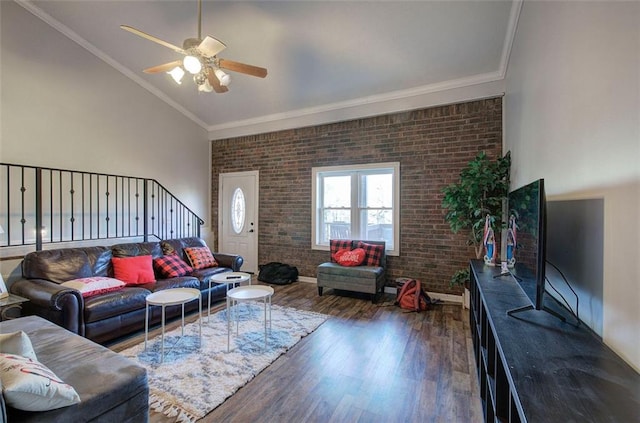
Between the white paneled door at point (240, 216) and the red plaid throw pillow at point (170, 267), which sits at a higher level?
the white paneled door at point (240, 216)

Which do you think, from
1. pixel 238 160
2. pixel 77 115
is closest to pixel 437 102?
pixel 238 160

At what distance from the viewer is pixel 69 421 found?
1173mm

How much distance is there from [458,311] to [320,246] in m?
2.32

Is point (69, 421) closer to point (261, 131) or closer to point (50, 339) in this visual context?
point (50, 339)

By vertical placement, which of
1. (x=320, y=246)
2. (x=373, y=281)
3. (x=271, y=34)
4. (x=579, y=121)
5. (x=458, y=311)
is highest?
(x=271, y=34)

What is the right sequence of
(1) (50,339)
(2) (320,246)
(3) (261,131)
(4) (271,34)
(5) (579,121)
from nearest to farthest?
(5) (579,121), (1) (50,339), (4) (271,34), (2) (320,246), (3) (261,131)

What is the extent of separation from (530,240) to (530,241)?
2cm

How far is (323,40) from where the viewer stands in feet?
11.1

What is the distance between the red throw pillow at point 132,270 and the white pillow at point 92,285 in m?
0.28

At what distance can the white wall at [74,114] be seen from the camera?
3455mm

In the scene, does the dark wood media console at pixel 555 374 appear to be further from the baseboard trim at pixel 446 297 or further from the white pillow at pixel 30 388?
the baseboard trim at pixel 446 297

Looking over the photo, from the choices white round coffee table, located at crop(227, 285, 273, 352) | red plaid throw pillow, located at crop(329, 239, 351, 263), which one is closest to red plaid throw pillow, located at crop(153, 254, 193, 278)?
white round coffee table, located at crop(227, 285, 273, 352)

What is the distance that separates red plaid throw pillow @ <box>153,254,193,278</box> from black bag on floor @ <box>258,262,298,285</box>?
1459 mm

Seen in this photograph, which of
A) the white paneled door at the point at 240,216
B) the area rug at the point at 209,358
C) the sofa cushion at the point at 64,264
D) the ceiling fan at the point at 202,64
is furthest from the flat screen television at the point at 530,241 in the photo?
the white paneled door at the point at 240,216
